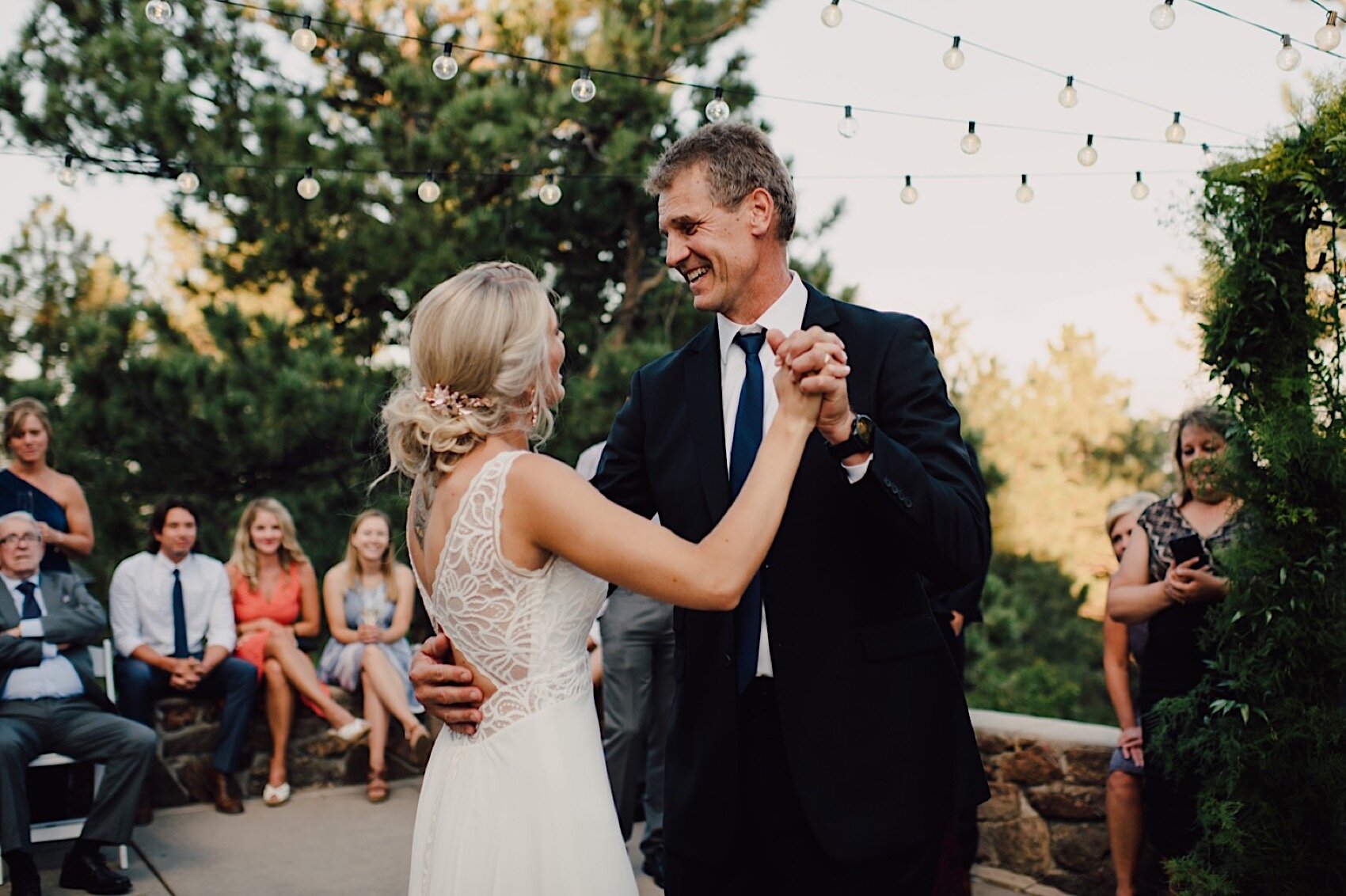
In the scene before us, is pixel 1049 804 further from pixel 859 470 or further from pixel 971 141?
pixel 859 470

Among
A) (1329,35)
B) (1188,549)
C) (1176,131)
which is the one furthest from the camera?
(1176,131)

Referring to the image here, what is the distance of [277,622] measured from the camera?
20.4 ft

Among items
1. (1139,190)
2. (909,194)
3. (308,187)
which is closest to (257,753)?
(308,187)

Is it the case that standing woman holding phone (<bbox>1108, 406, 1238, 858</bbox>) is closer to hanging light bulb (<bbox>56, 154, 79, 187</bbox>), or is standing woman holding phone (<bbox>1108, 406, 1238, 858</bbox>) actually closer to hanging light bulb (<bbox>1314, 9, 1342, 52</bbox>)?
hanging light bulb (<bbox>1314, 9, 1342, 52</bbox>)

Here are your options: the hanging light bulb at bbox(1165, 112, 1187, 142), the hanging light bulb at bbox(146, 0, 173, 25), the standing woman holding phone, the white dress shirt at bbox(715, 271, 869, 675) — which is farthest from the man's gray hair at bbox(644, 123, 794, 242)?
the hanging light bulb at bbox(1165, 112, 1187, 142)

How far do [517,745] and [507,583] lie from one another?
0.95 feet

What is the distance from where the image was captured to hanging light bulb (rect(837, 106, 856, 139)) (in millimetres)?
5426

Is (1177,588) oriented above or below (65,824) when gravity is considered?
above

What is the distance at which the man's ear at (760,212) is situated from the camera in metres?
2.34

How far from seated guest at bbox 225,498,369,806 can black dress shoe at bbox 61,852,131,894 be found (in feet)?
4.23

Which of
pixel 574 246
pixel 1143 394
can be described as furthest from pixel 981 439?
pixel 1143 394

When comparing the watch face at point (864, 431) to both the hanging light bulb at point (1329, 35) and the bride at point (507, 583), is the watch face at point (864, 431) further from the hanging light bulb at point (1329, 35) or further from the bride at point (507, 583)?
the hanging light bulb at point (1329, 35)

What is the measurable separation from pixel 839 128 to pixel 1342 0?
6.12 m

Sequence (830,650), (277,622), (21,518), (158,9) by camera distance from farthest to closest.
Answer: (277,622)
(21,518)
(158,9)
(830,650)
